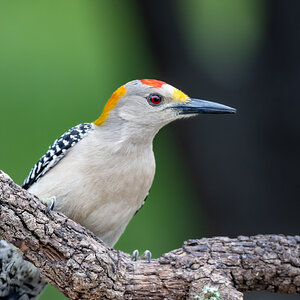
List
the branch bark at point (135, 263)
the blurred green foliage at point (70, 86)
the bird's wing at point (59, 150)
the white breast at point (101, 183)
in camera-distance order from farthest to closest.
→ the blurred green foliage at point (70, 86) → the bird's wing at point (59, 150) → the white breast at point (101, 183) → the branch bark at point (135, 263)

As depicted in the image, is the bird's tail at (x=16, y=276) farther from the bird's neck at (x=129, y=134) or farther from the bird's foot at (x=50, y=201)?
the bird's neck at (x=129, y=134)

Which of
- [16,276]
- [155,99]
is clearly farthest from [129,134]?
[16,276]

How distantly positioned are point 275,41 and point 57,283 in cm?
515

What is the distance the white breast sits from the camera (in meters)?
5.52

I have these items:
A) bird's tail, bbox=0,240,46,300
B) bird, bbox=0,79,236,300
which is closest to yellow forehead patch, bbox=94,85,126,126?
bird, bbox=0,79,236,300

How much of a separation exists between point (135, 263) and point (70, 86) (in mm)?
5894

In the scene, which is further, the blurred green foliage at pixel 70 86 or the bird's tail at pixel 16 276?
the blurred green foliage at pixel 70 86

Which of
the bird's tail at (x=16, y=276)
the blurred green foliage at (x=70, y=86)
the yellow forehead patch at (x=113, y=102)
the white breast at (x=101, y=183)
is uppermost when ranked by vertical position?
the blurred green foliage at (x=70, y=86)

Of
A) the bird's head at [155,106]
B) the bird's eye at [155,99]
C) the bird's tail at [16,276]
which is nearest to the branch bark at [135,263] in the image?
the bird's tail at [16,276]

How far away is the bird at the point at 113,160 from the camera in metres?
5.54

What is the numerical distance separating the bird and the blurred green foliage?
11.3 ft

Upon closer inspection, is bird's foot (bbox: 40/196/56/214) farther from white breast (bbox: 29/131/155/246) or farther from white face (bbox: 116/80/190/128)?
white face (bbox: 116/80/190/128)

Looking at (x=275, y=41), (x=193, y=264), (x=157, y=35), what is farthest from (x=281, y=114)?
(x=193, y=264)

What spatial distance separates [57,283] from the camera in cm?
470
